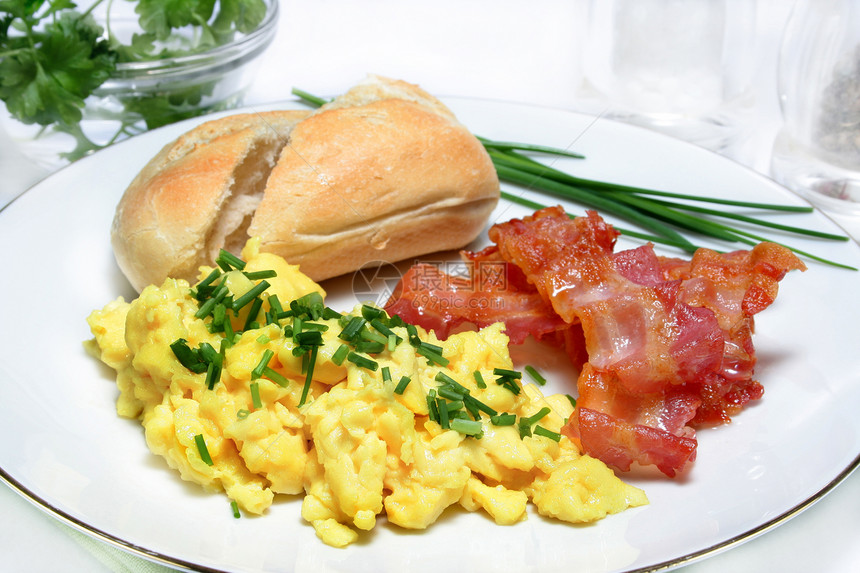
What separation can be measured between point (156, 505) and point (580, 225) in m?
1.58

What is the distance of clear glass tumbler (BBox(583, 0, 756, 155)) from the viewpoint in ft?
15.2

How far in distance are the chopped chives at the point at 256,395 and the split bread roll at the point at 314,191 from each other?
2.87ft

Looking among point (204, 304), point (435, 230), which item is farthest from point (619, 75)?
point (204, 304)

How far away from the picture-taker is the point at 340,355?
2.06 meters

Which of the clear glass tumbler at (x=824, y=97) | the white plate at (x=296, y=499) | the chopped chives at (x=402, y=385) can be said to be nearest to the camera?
the white plate at (x=296, y=499)

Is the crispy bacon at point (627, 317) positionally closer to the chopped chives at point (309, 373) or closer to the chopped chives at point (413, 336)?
the chopped chives at point (413, 336)

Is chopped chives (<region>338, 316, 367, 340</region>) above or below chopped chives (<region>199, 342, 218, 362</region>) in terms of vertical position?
above

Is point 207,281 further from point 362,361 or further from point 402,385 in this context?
point 402,385

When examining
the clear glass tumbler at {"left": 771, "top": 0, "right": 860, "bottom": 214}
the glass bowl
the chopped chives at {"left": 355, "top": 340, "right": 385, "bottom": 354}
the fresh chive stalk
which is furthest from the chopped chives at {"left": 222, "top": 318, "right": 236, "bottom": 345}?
the clear glass tumbler at {"left": 771, "top": 0, "right": 860, "bottom": 214}

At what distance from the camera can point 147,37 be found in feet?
12.8

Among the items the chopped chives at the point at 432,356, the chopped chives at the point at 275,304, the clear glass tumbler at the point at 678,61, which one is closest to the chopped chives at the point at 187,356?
the chopped chives at the point at 275,304

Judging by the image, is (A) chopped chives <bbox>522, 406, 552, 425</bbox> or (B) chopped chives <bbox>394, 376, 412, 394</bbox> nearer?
(B) chopped chives <bbox>394, 376, 412, 394</bbox>

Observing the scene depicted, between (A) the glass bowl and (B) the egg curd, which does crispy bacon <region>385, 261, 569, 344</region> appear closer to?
(B) the egg curd

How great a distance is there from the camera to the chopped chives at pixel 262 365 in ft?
6.77
